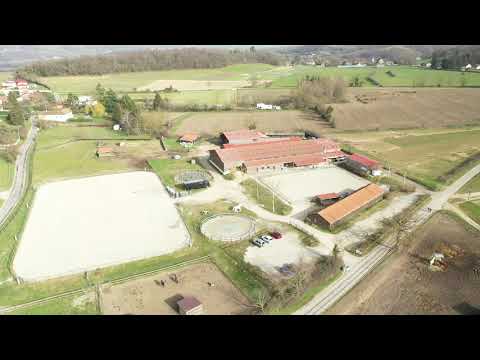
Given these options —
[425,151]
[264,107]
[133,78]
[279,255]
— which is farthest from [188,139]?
[133,78]

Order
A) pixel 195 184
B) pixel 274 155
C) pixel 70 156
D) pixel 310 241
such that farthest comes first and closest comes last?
pixel 70 156, pixel 274 155, pixel 195 184, pixel 310 241

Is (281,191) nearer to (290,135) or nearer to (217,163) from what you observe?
(217,163)

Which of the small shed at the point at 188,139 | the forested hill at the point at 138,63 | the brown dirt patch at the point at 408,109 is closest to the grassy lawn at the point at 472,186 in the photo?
the brown dirt patch at the point at 408,109

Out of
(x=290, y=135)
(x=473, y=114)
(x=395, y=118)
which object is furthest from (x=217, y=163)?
(x=473, y=114)

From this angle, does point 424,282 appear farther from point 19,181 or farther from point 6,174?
point 6,174

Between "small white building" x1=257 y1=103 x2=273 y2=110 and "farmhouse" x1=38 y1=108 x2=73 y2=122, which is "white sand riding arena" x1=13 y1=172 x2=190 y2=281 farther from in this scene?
"small white building" x1=257 y1=103 x2=273 y2=110

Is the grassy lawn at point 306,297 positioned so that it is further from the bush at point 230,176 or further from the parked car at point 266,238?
the bush at point 230,176

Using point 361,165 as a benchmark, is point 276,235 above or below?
below
